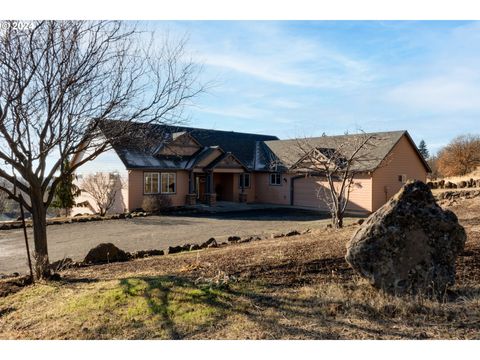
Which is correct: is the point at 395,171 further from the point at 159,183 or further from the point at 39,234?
the point at 39,234

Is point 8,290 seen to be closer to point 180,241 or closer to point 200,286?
point 200,286

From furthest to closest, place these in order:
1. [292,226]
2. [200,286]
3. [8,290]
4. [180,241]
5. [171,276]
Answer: [292,226] < [180,241] < [8,290] < [171,276] < [200,286]

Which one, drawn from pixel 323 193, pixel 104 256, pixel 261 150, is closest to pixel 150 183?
pixel 323 193

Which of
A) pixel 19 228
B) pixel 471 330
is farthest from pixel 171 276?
pixel 19 228

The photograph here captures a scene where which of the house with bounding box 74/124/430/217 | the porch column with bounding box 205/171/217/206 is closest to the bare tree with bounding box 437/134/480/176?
the house with bounding box 74/124/430/217

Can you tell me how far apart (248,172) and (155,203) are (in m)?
9.16

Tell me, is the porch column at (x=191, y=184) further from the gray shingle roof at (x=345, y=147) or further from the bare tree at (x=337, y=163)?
the bare tree at (x=337, y=163)

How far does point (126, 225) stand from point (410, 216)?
16390 millimetres

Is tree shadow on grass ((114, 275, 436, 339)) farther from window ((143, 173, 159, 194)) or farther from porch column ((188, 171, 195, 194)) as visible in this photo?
porch column ((188, 171, 195, 194))

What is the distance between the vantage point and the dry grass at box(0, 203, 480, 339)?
4.41 meters

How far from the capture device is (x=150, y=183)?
2609 cm

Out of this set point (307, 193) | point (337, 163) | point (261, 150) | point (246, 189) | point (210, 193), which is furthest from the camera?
point (261, 150)

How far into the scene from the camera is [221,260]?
7539 millimetres

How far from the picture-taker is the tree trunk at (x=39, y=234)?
780 cm
